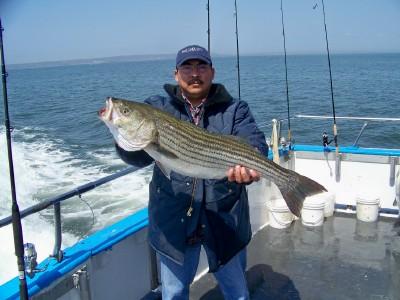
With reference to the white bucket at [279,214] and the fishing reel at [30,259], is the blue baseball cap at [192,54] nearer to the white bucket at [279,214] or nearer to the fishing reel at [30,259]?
the fishing reel at [30,259]

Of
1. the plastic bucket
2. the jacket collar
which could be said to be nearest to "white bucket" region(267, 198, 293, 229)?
the plastic bucket

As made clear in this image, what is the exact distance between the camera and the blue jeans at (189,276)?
2840 millimetres

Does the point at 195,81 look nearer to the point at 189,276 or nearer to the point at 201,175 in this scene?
the point at 201,175

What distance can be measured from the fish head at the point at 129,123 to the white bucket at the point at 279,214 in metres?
3.47

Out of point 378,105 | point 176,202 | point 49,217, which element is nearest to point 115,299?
point 176,202

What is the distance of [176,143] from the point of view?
249 centimetres

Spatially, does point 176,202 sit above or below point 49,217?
above

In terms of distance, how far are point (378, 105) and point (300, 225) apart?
63.0 ft

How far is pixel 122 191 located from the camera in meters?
10.2

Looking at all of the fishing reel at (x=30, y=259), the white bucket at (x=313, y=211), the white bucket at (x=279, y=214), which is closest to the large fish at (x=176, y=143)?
the fishing reel at (x=30, y=259)

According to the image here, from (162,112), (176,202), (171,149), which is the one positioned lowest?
(176,202)

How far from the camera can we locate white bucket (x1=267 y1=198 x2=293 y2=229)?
5.58m

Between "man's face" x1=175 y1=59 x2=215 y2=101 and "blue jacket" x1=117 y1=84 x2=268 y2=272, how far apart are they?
7cm

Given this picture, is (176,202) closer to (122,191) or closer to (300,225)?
(300,225)
